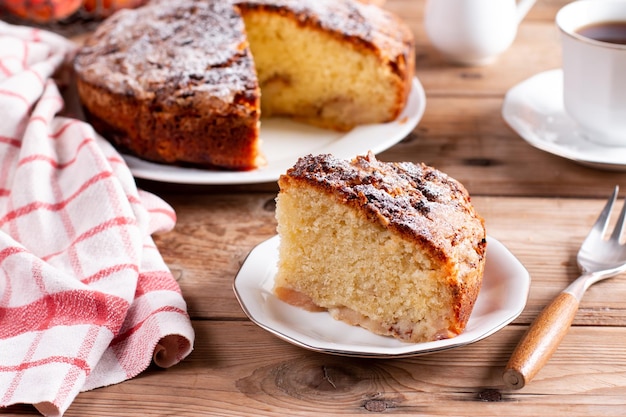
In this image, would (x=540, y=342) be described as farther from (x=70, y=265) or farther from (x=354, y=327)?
(x=70, y=265)

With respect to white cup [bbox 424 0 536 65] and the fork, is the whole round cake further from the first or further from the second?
the fork

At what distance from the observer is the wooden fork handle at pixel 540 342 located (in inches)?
69.1

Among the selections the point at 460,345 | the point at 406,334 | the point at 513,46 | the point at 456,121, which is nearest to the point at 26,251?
the point at 406,334

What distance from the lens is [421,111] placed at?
2.95 m

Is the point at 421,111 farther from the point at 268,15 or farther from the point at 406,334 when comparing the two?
the point at 406,334

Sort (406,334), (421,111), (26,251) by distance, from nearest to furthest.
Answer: (406,334), (26,251), (421,111)

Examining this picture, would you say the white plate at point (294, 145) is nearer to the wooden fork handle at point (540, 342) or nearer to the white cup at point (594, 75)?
the white cup at point (594, 75)

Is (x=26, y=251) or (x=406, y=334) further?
(x=26, y=251)

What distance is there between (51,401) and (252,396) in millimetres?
430

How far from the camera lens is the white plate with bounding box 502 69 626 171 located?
2.67 m

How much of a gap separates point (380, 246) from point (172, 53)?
1294 mm

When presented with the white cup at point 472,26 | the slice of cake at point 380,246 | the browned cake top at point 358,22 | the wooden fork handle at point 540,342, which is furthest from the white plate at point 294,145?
the wooden fork handle at point 540,342

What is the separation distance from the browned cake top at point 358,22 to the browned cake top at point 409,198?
98 centimetres

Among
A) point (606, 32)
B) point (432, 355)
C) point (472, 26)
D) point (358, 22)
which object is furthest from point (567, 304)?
point (472, 26)
